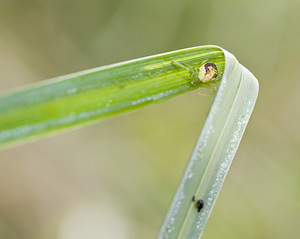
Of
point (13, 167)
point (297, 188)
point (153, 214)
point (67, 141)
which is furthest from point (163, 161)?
point (13, 167)

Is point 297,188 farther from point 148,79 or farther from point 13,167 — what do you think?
point 13,167

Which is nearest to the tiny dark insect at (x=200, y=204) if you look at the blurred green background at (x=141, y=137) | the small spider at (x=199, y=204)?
the small spider at (x=199, y=204)

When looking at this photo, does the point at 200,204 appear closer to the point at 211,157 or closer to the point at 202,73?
the point at 211,157

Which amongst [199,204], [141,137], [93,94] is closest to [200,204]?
[199,204]

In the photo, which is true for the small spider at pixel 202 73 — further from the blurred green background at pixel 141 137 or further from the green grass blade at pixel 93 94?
the blurred green background at pixel 141 137

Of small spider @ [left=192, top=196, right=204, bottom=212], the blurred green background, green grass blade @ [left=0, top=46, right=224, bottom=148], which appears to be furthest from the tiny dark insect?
the blurred green background

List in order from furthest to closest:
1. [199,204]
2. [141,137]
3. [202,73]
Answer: [141,137] < [202,73] < [199,204]

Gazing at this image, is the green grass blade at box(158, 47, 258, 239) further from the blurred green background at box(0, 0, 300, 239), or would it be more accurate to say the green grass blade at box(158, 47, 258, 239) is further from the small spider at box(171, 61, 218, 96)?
the blurred green background at box(0, 0, 300, 239)
